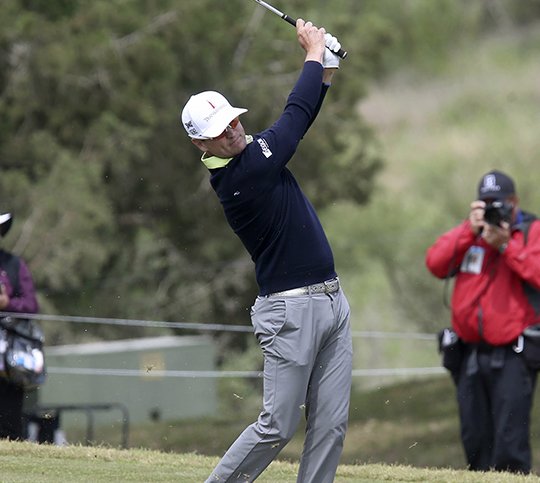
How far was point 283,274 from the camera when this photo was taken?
661 centimetres

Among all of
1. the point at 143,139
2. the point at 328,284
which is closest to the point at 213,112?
the point at 328,284

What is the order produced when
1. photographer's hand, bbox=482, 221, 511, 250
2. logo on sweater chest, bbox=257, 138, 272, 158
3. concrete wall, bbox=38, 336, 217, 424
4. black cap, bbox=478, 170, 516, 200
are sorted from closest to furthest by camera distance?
logo on sweater chest, bbox=257, 138, 272, 158 < photographer's hand, bbox=482, 221, 511, 250 < black cap, bbox=478, 170, 516, 200 < concrete wall, bbox=38, 336, 217, 424

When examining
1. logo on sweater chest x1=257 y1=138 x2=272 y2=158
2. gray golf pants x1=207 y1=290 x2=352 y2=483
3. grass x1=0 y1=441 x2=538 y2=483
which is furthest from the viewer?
grass x1=0 y1=441 x2=538 y2=483

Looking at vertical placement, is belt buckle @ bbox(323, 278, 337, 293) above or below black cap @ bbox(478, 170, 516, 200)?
below

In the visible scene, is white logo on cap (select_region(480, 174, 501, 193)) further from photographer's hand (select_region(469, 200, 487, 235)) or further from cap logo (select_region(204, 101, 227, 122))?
cap logo (select_region(204, 101, 227, 122))

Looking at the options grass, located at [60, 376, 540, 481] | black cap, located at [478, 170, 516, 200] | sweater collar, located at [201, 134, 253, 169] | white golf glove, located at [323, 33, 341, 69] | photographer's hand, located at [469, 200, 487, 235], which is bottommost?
grass, located at [60, 376, 540, 481]

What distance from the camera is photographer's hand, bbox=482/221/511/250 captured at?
9.39 meters

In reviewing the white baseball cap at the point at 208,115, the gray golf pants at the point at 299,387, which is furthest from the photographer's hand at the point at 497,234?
the white baseball cap at the point at 208,115

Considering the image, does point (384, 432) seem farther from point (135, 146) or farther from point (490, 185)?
point (490, 185)

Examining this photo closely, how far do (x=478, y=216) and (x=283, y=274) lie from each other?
3165mm

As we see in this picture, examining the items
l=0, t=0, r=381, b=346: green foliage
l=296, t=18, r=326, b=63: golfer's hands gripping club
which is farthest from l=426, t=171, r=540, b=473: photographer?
l=0, t=0, r=381, b=346: green foliage

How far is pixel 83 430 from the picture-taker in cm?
1883

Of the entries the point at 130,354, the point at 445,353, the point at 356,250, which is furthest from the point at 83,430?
the point at 356,250

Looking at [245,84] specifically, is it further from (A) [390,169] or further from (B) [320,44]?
(A) [390,169]
